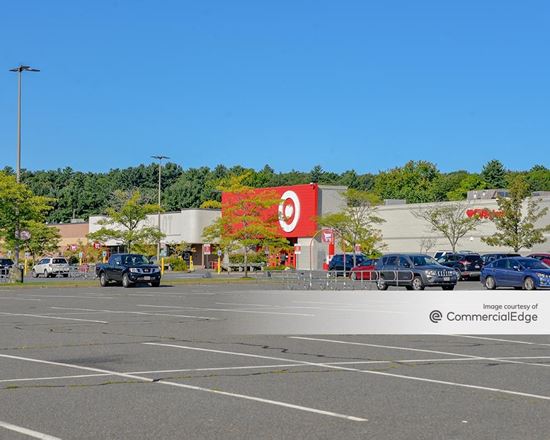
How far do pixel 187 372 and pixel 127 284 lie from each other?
36897 mm

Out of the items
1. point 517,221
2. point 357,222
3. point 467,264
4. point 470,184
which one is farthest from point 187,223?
point 470,184

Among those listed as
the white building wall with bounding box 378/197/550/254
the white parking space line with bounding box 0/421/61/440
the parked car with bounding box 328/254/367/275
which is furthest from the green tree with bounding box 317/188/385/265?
the white parking space line with bounding box 0/421/61/440

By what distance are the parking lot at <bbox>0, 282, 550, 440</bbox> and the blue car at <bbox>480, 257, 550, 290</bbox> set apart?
823 inches

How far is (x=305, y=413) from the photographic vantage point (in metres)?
9.84

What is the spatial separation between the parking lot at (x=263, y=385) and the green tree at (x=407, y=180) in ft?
422

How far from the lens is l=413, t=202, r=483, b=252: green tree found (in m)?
75.8

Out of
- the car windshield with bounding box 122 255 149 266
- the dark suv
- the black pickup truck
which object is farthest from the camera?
the car windshield with bounding box 122 255 149 266

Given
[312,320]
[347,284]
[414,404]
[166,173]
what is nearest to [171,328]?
[312,320]

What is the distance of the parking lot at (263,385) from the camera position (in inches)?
356

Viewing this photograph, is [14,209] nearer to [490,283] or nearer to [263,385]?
[490,283]

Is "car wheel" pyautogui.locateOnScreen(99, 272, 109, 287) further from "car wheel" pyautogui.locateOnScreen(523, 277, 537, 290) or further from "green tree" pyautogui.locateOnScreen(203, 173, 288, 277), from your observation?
"car wheel" pyautogui.locateOnScreen(523, 277, 537, 290)

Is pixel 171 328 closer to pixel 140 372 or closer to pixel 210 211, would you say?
pixel 140 372

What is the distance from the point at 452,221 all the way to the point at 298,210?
17191 mm

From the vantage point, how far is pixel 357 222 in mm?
80000
